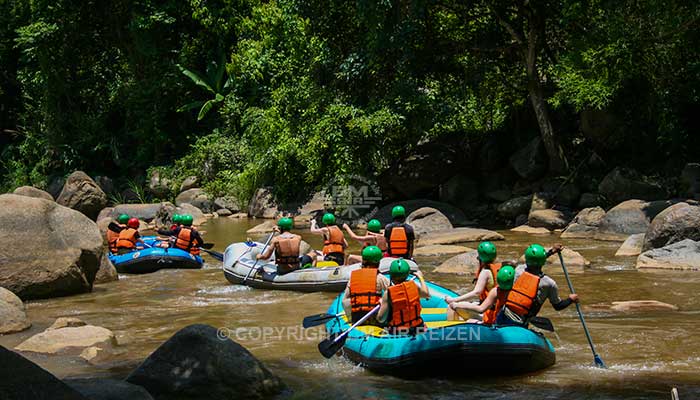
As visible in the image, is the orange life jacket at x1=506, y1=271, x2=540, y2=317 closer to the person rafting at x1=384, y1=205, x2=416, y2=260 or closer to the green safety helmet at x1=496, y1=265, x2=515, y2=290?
the green safety helmet at x1=496, y1=265, x2=515, y2=290

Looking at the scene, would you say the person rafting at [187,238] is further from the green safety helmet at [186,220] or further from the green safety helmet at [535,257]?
the green safety helmet at [535,257]

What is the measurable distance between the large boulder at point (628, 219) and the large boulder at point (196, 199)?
13.9 meters

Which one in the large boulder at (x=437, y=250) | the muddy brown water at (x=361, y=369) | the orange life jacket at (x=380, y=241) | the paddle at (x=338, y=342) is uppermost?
the orange life jacket at (x=380, y=241)

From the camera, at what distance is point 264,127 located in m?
25.2

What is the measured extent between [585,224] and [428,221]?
332 centimetres

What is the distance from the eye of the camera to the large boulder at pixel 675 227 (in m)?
14.0

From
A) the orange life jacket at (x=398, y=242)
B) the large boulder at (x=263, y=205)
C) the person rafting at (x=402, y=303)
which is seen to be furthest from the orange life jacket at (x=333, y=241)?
the large boulder at (x=263, y=205)

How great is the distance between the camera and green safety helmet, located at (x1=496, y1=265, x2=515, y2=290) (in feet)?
24.5

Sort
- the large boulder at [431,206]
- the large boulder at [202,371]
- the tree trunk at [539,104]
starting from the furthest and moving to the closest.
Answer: the large boulder at [431,206] < the tree trunk at [539,104] < the large boulder at [202,371]

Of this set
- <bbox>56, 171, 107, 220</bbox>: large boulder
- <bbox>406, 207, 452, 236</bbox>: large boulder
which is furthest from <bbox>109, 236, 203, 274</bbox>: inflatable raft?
<bbox>56, 171, 107, 220</bbox>: large boulder

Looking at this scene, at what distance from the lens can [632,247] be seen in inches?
589

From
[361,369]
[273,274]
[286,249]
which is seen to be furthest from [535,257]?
[273,274]

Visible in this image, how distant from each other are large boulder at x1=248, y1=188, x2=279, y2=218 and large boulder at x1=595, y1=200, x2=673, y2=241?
1044 centimetres

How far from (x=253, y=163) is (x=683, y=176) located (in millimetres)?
12220
